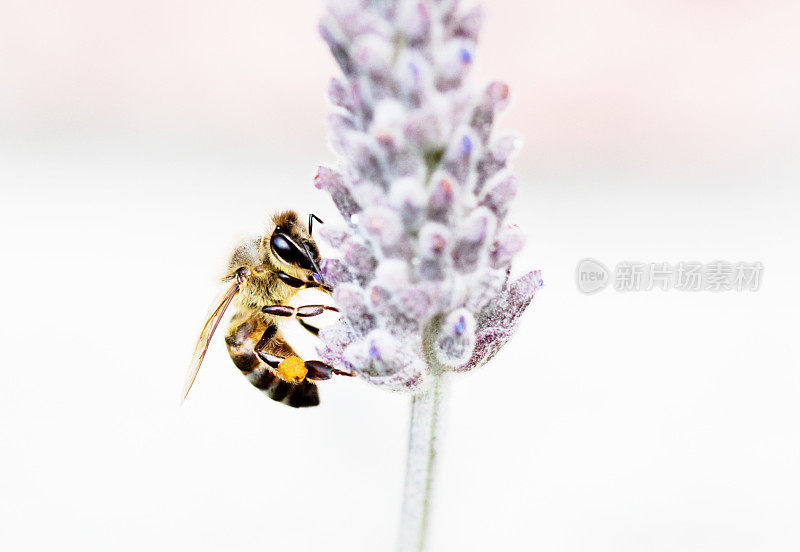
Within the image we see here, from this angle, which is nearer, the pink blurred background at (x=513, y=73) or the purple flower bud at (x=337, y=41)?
the purple flower bud at (x=337, y=41)

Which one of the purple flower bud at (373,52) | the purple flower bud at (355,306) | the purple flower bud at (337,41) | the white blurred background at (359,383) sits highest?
the white blurred background at (359,383)

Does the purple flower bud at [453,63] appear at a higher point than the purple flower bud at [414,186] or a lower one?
higher

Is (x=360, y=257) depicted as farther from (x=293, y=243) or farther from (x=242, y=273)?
(x=242, y=273)

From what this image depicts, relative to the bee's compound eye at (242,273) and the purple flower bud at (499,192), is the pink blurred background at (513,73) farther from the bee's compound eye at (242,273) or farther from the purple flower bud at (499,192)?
the purple flower bud at (499,192)

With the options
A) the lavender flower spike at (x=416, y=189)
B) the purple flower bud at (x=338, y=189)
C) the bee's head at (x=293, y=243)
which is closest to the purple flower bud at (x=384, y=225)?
the lavender flower spike at (x=416, y=189)

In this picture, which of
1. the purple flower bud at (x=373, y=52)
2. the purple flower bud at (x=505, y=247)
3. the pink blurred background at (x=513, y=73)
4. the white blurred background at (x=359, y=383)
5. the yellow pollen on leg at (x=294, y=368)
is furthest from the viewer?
the pink blurred background at (x=513, y=73)

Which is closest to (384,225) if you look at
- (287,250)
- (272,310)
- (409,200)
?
(409,200)

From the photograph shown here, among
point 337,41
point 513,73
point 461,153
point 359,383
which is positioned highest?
point 513,73

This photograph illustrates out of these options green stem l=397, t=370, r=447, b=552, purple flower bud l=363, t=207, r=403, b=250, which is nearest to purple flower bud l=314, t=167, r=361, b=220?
purple flower bud l=363, t=207, r=403, b=250
